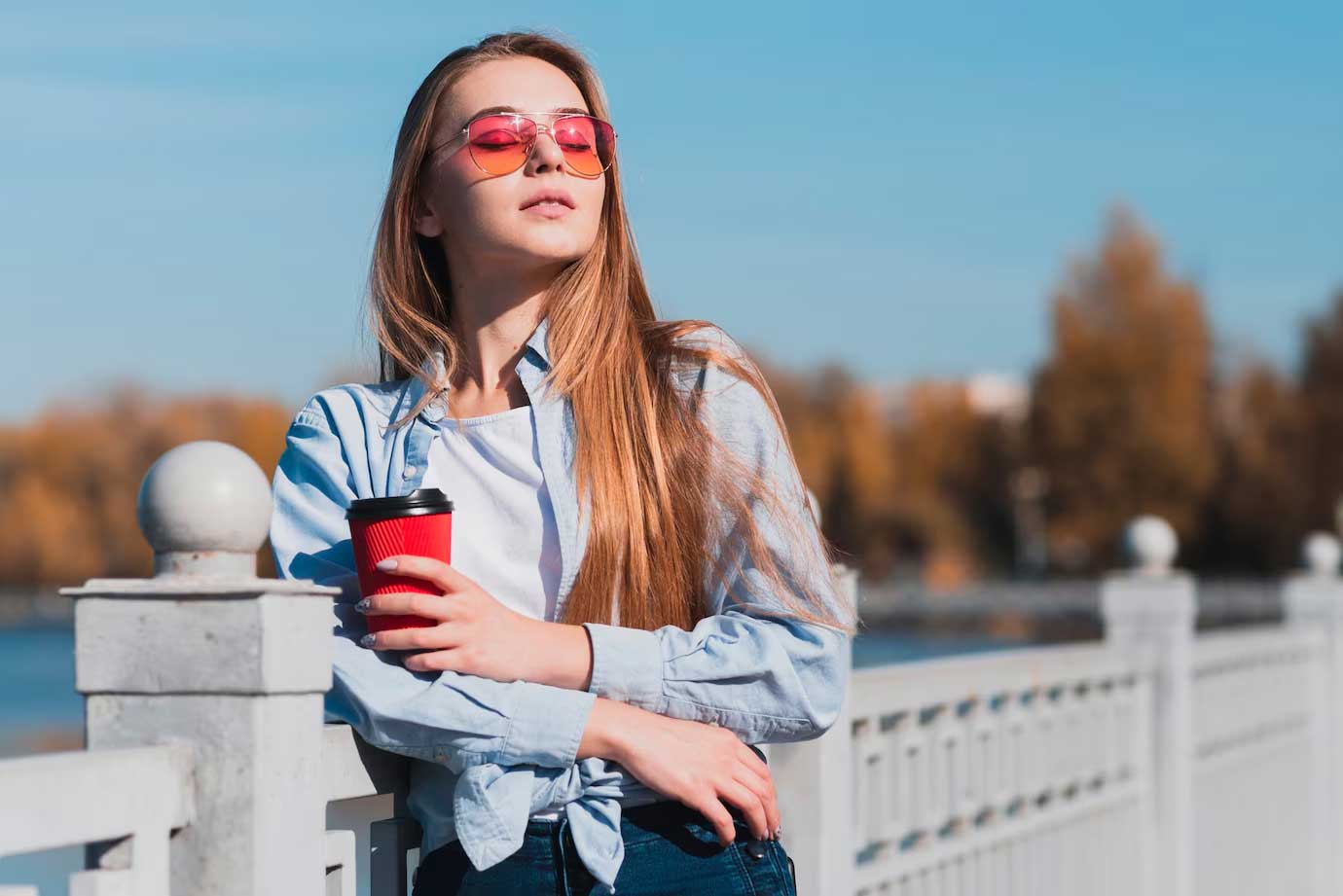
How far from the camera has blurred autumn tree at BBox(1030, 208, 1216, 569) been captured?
4622 cm

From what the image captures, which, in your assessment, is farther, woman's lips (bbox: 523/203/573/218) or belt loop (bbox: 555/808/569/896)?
woman's lips (bbox: 523/203/573/218)

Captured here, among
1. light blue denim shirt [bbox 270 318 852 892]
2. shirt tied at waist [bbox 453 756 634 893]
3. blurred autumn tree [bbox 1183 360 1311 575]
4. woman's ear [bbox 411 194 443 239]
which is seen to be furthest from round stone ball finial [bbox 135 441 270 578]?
blurred autumn tree [bbox 1183 360 1311 575]

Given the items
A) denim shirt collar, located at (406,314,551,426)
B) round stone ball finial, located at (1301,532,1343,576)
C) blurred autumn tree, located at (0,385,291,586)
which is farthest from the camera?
blurred autumn tree, located at (0,385,291,586)

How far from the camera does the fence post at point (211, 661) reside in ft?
5.59

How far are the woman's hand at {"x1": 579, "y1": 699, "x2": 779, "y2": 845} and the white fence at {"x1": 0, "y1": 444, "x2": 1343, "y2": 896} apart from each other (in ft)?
0.99

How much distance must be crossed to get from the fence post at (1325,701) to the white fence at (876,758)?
0.01 m

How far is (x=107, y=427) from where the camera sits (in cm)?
6469

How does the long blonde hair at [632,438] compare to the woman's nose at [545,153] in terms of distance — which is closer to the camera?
the long blonde hair at [632,438]

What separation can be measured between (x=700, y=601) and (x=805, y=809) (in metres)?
1.01

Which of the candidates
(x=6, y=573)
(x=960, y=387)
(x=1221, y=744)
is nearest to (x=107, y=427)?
(x=6, y=573)

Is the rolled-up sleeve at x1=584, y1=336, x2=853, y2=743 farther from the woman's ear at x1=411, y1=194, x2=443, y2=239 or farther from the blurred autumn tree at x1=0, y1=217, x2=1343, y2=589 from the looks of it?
the blurred autumn tree at x1=0, y1=217, x2=1343, y2=589

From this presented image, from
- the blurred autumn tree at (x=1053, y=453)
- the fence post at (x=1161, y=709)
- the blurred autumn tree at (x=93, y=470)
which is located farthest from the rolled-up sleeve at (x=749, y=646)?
the blurred autumn tree at (x=93, y=470)

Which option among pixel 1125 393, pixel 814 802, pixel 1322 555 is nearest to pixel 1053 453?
pixel 1125 393

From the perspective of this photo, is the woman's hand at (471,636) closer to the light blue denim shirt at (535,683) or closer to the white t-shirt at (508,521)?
the light blue denim shirt at (535,683)
